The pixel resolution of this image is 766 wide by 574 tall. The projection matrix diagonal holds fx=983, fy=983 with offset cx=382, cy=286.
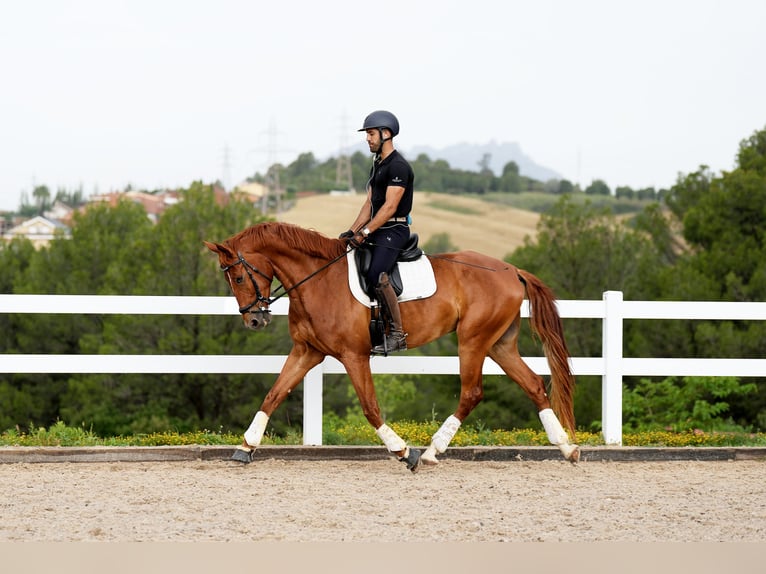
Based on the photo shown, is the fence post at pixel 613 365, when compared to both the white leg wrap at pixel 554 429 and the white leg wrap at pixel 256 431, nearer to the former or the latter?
the white leg wrap at pixel 554 429

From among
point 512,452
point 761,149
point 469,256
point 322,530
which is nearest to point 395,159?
point 469,256

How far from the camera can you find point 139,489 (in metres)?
6.69

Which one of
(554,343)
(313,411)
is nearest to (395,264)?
(554,343)

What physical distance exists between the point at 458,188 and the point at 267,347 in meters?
97.6

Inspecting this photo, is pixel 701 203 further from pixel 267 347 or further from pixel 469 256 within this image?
pixel 469 256

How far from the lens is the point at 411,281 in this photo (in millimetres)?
7715

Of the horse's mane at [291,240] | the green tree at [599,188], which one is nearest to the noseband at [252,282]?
the horse's mane at [291,240]

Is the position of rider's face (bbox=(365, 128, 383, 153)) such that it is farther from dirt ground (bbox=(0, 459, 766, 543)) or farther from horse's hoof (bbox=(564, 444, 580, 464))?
horse's hoof (bbox=(564, 444, 580, 464))

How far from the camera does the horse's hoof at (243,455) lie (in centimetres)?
766

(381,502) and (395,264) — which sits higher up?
(395,264)

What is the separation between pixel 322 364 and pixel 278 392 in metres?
0.99

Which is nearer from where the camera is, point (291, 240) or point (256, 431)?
point (256, 431)

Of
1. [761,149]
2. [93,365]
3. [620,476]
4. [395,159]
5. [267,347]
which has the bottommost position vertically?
[267,347]

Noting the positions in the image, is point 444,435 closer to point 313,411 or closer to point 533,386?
point 533,386
